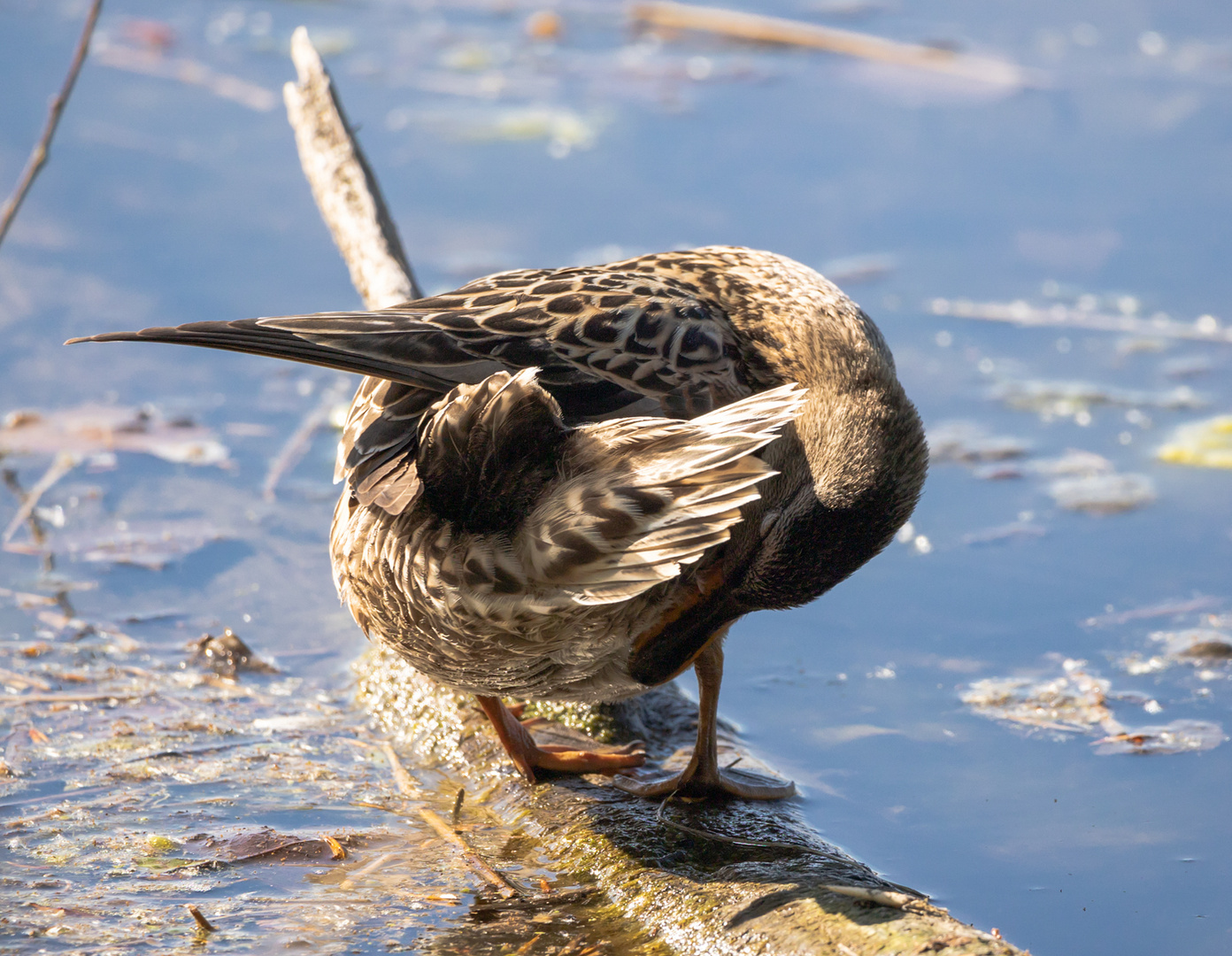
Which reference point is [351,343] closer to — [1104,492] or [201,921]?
[201,921]

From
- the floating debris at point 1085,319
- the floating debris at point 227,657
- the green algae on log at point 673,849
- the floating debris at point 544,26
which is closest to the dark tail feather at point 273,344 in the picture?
the green algae on log at point 673,849

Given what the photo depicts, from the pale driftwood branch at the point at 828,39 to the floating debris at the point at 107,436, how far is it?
512 centimetres

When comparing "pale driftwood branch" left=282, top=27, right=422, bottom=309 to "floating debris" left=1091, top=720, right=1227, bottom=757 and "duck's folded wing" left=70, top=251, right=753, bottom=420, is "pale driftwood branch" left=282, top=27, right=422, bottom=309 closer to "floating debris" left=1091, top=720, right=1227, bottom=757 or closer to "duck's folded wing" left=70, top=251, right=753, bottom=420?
"duck's folded wing" left=70, top=251, right=753, bottom=420

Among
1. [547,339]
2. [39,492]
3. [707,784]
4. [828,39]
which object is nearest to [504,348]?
[547,339]

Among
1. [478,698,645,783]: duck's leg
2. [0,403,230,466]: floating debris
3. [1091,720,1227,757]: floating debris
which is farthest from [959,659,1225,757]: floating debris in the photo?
[0,403,230,466]: floating debris

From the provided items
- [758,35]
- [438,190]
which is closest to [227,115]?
[438,190]

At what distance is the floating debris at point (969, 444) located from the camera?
19.8 feet

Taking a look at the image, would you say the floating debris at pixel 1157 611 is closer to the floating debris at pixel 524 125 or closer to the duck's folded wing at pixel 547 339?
the duck's folded wing at pixel 547 339

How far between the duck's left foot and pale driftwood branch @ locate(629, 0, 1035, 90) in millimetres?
6281

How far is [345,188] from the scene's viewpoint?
17.8ft

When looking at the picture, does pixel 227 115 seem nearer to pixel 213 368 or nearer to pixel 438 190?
pixel 438 190

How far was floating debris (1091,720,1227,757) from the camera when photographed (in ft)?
14.1

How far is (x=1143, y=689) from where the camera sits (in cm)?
462

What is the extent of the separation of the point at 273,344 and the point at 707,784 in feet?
5.68
